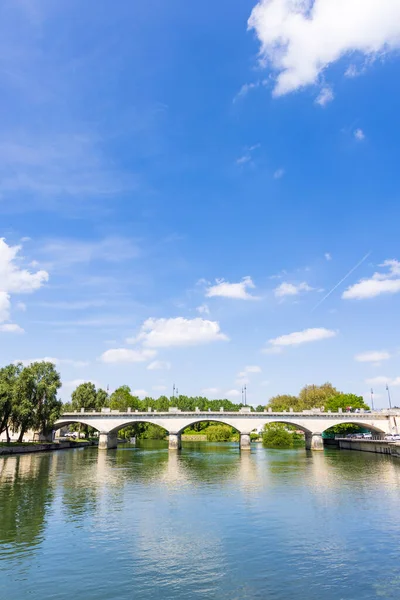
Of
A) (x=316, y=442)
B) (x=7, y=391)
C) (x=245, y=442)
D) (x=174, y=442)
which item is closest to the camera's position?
(x=7, y=391)

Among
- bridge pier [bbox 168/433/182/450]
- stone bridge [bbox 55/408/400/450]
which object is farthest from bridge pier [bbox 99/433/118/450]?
bridge pier [bbox 168/433/182/450]

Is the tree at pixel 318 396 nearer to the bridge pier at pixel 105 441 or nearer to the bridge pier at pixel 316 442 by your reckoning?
the bridge pier at pixel 316 442

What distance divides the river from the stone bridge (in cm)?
4863

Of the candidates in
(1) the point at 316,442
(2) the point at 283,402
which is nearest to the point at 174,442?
(1) the point at 316,442

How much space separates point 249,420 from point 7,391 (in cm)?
5132

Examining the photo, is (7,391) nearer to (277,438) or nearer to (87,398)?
(87,398)

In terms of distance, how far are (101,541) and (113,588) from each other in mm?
7106

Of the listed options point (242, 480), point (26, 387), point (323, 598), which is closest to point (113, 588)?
point (323, 598)

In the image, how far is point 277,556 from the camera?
22.6 meters

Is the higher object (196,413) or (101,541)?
(196,413)

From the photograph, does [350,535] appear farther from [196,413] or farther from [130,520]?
[196,413]

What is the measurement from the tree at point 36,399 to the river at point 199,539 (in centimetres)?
3265

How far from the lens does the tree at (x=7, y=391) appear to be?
73.2 metres

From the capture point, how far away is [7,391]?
73.4 metres
